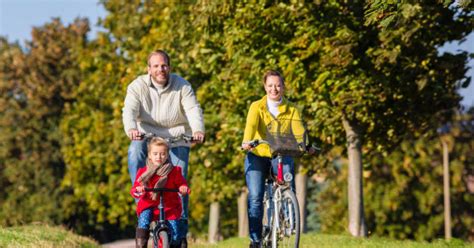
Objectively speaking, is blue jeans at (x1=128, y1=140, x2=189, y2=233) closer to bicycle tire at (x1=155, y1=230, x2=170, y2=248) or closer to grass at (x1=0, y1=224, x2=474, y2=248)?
bicycle tire at (x1=155, y1=230, x2=170, y2=248)

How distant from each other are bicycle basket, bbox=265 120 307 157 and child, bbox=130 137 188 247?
3.47ft

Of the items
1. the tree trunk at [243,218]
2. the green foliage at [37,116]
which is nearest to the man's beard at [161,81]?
the tree trunk at [243,218]

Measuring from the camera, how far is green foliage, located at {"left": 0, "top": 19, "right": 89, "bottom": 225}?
46.7m


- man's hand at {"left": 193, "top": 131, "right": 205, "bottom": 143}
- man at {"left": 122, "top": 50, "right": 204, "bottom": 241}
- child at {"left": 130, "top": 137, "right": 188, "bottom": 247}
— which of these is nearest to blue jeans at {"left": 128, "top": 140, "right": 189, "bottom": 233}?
man at {"left": 122, "top": 50, "right": 204, "bottom": 241}

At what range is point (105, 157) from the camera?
36844 millimetres

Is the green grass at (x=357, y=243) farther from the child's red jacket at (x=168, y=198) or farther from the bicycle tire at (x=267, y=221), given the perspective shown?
the child's red jacket at (x=168, y=198)

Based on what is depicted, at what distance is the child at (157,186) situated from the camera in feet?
29.2

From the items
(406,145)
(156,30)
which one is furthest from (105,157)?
(406,145)

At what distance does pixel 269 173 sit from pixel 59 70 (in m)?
38.1

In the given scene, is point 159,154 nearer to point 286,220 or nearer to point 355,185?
point 286,220

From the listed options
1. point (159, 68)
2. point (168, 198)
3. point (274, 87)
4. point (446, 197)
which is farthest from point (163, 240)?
point (446, 197)

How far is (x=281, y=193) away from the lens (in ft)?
31.4

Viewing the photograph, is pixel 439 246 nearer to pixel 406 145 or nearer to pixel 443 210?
pixel 406 145

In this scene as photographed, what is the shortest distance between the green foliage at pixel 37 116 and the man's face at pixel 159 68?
36.9m
